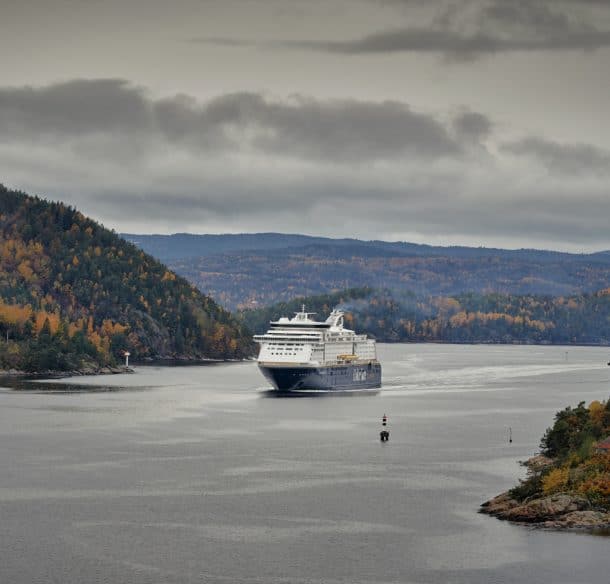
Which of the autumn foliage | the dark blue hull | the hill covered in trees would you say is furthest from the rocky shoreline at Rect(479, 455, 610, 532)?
the dark blue hull

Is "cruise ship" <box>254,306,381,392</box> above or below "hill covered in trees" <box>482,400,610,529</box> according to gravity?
above

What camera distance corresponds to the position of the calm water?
66.1 m

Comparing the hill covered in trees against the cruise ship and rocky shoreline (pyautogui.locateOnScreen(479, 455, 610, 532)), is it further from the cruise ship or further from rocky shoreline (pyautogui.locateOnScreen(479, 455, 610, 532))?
the cruise ship

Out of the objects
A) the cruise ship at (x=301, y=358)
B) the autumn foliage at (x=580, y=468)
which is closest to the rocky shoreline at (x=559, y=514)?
the autumn foliage at (x=580, y=468)

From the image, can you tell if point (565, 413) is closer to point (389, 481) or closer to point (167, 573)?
point (389, 481)

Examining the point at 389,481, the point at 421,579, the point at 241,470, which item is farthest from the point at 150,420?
the point at 421,579

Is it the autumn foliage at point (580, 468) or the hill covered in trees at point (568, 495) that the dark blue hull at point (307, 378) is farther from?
the hill covered in trees at point (568, 495)

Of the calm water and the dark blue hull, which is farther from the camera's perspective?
the dark blue hull

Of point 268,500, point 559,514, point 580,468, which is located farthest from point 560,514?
point 268,500

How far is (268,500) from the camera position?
281 ft

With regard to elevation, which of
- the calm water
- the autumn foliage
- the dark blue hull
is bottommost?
the calm water

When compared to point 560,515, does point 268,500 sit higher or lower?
lower

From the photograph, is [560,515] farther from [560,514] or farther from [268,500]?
[268,500]

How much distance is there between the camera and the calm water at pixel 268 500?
6606 cm
